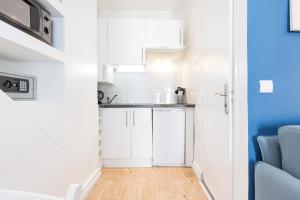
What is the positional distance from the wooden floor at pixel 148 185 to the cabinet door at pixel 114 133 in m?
0.24

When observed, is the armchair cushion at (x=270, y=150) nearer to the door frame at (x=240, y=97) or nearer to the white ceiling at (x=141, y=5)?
the door frame at (x=240, y=97)

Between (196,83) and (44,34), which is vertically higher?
(44,34)

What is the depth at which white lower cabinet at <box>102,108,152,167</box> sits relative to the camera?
3.20 meters

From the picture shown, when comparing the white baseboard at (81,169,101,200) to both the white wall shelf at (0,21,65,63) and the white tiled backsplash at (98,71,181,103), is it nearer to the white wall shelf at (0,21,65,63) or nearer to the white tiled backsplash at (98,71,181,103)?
the white wall shelf at (0,21,65,63)

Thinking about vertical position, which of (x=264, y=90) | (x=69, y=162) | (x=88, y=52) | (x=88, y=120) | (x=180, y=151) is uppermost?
(x=88, y=52)

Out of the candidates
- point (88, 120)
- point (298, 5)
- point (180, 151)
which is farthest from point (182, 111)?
point (298, 5)

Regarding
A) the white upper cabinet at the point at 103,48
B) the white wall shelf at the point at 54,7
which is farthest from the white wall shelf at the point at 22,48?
the white upper cabinet at the point at 103,48

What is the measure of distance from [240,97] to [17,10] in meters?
1.39

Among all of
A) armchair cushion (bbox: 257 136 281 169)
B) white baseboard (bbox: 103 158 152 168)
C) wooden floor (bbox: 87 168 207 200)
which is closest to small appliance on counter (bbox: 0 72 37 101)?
wooden floor (bbox: 87 168 207 200)

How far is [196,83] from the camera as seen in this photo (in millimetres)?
2998

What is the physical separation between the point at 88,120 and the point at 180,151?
1437mm

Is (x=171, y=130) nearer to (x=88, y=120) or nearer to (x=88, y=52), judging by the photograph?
(x=88, y=120)

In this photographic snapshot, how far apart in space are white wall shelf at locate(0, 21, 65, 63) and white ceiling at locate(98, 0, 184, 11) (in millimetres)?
2451

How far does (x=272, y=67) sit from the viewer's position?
1488 millimetres
